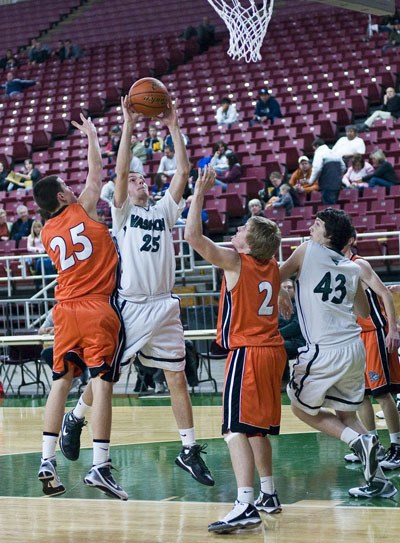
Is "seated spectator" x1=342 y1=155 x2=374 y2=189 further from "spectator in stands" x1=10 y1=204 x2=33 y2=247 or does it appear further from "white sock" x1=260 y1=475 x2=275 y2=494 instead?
"white sock" x1=260 y1=475 x2=275 y2=494

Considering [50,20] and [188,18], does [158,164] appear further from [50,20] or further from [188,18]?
[50,20]

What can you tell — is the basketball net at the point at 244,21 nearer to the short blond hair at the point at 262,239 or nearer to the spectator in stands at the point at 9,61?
the short blond hair at the point at 262,239

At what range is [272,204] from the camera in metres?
14.5

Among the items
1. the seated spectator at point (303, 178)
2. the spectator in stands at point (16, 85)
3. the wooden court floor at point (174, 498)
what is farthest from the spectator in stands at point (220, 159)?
the spectator in stands at point (16, 85)

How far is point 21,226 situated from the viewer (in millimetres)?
16062

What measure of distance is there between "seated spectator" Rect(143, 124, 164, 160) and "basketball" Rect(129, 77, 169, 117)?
11.9m

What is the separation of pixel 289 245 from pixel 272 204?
1.23 metres

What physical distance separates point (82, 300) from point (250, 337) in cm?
113

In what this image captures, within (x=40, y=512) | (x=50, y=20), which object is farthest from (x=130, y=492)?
(x=50, y=20)

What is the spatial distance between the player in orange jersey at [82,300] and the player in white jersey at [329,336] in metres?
1.06

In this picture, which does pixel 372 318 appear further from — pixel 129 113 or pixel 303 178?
pixel 303 178

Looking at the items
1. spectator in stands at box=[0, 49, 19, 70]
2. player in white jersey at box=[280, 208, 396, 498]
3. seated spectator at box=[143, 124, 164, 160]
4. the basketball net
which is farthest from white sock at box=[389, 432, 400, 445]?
spectator in stands at box=[0, 49, 19, 70]

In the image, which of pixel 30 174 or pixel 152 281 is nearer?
pixel 152 281

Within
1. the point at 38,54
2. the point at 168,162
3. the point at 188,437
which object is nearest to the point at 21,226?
the point at 168,162
